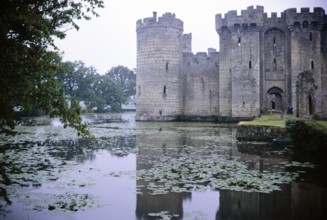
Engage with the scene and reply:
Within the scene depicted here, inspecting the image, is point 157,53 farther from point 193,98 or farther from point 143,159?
point 143,159

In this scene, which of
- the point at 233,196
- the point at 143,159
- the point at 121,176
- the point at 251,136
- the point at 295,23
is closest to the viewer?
the point at 233,196

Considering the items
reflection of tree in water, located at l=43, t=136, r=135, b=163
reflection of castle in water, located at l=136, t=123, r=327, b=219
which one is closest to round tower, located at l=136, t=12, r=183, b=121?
reflection of tree in water, located at l=43, t=136, r=135, b=163

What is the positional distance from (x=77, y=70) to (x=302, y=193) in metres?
47.9

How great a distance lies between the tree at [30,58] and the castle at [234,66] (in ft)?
78.9

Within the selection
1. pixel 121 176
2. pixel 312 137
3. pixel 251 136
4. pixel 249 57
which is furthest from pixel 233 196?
pixel 249 57

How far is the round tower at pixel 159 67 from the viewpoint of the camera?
106ft

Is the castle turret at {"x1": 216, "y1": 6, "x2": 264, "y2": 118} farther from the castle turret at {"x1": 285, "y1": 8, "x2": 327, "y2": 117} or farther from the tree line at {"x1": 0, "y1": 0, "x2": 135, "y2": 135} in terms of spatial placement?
Result: the tree line at {"x1": 0, "y1": 0, "x2": 135, "y2": 135}

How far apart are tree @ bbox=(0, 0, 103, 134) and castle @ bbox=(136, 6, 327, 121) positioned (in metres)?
24.0

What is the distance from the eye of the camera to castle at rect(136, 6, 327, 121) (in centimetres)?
2897

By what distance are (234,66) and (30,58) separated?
27.0 m

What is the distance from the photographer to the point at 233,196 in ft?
21.1

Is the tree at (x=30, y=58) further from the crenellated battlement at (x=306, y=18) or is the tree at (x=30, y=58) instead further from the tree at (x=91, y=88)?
the tree at (x=91, y=88)

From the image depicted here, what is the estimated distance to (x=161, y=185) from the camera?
7.12m

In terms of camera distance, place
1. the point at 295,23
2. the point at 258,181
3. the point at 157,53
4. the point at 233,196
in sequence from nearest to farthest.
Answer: the point at 233,196
the point at 258,181
the point at 295,23
the point at 157,53
